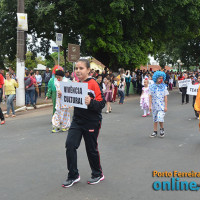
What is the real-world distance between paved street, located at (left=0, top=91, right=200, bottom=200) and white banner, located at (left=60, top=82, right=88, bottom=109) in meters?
1.23

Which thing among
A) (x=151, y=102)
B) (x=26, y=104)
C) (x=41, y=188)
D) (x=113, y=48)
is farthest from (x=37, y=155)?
(x=113, y=48)

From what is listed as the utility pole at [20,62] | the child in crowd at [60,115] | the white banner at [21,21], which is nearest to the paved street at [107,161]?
the child in crowd at [60,115]

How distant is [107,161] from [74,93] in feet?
5.88

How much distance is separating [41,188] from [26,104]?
1108cm

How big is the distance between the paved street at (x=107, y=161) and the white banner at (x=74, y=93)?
123cm

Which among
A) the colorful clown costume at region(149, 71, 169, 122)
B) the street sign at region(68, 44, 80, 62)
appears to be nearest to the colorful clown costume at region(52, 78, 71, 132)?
the colorful clown costume at region(149, 71, 169, 122)

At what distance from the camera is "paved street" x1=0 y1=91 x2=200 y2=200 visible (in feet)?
13.6

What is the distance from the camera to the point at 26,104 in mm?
14969

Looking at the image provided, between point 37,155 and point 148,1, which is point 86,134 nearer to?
point 37,155

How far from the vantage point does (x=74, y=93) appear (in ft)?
14.7

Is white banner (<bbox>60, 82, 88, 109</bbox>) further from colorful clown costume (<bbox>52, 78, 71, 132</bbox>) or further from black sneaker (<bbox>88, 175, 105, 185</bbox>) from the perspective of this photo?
colorful clown costume (<bbox>52, 78, 71, 132</bbox>)

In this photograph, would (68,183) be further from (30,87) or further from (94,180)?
(30,87)

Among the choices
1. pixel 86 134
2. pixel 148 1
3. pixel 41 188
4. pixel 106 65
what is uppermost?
pixel 148 1

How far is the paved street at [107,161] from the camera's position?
4.16 m
